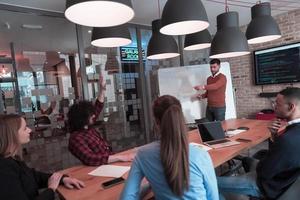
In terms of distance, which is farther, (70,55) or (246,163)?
(70,55)

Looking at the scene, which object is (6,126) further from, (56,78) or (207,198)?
(56,78)

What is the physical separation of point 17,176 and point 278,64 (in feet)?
15.9

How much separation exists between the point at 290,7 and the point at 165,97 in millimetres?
4268

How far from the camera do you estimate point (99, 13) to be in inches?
57.2

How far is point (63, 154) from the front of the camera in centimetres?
366

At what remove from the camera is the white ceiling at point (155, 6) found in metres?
3.27

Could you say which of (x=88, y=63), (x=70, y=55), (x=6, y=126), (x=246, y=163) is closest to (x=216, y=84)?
(x=246, y=163)

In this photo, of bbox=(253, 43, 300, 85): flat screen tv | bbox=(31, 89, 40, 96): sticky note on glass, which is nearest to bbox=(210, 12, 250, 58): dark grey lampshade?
bbox=(31, 89, 40, 96): sticky note on glass

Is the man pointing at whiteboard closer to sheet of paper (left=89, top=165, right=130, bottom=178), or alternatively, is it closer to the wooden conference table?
the wooden conference table

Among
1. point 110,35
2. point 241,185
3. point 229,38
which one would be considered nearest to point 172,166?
point 241,185

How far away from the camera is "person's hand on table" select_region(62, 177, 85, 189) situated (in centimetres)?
150

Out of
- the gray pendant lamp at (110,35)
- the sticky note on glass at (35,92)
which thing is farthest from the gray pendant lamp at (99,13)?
the sticky note on glass at (35,92)

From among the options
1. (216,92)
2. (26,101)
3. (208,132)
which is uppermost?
(26,101)

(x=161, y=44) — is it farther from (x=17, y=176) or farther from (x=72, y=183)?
(x=17, y=176)
